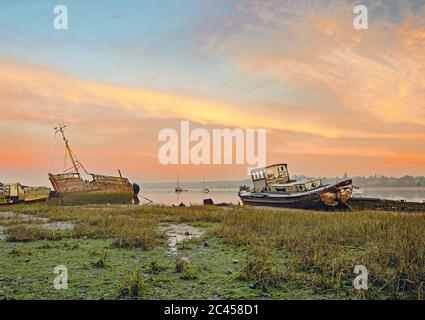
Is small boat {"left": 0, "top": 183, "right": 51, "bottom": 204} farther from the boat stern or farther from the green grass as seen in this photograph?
the boat stern

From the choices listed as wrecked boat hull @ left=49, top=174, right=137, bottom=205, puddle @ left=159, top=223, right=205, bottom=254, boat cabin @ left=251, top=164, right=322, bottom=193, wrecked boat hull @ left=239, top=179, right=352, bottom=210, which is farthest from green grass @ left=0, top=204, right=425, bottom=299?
wrecked boat hull @ left=49, top=174, right=137, bottom=205

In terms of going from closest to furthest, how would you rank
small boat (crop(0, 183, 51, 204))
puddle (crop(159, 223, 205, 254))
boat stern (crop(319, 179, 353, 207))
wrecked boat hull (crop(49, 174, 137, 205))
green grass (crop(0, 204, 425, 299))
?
green grass (crop(0, 204, 425, 299)) < puddle (crop(159, 223, 205, 254)) < boat stern (crop(319, 179, 353, 207)) < small boat (crop(0, 183, 51, 204)) < wrecked boat hull (crop(49, 174, 137, 205))

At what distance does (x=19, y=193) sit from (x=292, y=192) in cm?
2628

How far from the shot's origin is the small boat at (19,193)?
31188 mm

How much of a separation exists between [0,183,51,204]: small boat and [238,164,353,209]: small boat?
2238 centimetres

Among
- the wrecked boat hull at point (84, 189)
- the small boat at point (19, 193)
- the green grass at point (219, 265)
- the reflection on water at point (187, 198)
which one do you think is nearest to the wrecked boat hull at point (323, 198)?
the reflection on water at point (187, 198)

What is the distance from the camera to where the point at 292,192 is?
30578mm

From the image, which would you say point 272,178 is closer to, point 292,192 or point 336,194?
point 292,192

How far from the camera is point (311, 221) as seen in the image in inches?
595

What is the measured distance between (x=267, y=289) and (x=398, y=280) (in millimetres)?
2332

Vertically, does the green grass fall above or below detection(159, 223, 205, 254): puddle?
above

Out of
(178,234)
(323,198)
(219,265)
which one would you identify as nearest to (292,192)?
(323,198)

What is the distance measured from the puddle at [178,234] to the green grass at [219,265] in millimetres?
316

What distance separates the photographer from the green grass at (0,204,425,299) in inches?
236
